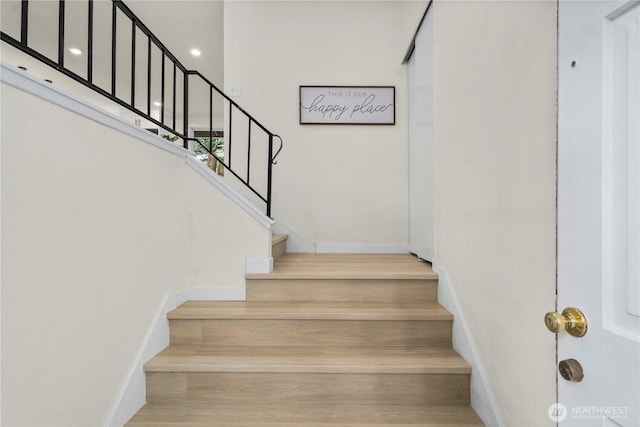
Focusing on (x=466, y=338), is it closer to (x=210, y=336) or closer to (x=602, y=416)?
(x=602, y=416)

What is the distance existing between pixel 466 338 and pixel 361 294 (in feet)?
2.12

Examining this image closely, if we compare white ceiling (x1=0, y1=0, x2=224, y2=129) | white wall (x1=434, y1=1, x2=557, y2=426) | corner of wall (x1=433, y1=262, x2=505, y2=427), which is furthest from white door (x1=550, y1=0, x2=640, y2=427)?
white ceiling (x1=0, y1=0, x2=224, y2=129)

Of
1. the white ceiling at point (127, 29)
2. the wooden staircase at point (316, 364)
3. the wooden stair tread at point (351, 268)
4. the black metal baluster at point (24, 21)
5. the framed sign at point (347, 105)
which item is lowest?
the wooden staircase at point (316, 364)

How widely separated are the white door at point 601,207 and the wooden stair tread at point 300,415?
70 cm

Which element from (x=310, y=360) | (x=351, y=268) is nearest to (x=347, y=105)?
(x=351, y=268)

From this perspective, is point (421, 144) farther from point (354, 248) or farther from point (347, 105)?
point (354, 248)

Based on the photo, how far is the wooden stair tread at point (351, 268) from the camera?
6.37 ft

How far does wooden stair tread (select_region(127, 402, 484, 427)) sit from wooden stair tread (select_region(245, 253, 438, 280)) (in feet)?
2.37

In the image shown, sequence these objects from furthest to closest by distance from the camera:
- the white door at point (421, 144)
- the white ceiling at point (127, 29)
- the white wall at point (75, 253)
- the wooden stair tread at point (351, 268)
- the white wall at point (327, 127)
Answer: the white ceiling at point (127, 29) < the white wall at point (327, 127) < the white door at point (421, 144) < the wooden stair tread at point (351, 268) < the white wall at point (75, 253)

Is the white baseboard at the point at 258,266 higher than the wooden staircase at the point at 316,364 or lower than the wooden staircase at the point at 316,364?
higher

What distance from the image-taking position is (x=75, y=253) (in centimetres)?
109

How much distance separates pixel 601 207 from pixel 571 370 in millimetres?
363

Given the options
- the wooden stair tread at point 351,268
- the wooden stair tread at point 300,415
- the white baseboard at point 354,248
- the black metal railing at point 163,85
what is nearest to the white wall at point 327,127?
the white baseboard at point 354,248

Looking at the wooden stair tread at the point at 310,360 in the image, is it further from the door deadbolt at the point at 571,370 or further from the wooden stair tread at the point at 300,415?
the door deadbolt at the point at 571,370
